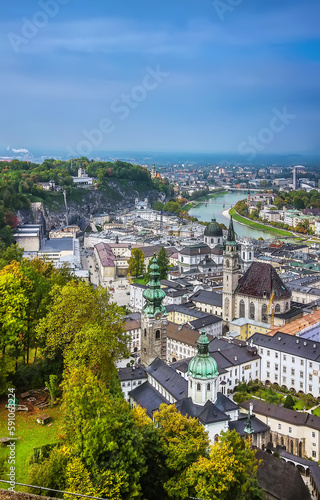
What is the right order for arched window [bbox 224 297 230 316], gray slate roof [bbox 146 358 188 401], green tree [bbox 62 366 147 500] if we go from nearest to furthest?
1. green tree [bbox 62 366 147 500]
2. gray slate roof [bbox 146 358 188 401]
3. arched window [bbox 224 297 230 316]

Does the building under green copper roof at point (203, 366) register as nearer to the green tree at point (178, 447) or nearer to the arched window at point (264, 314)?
the green tree at point (178, 447)

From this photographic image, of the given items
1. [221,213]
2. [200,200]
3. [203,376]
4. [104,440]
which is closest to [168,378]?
[203,376]

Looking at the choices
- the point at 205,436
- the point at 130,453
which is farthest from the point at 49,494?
the point at 205,436

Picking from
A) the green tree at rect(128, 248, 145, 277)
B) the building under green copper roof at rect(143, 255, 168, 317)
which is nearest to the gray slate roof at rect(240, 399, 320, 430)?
the building under green copper roof at rect(143, 255, 168, 317)

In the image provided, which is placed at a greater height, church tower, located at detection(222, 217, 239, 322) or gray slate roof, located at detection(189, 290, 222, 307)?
church tower, located at detection(222, 217, 239, 322)

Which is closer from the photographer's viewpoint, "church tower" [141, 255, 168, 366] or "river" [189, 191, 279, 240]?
"church tower" [141, 255, 168, 366]

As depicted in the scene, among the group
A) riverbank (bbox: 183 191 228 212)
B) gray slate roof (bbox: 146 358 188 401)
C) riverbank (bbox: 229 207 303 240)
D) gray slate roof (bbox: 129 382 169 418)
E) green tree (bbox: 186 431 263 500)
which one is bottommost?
A: riverbank (bbox: 229 207 303 240)

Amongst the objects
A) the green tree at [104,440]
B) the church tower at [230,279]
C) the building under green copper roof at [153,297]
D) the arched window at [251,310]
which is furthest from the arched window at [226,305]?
the green tree at [104,440]

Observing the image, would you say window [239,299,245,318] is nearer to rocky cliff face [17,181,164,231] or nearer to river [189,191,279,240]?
rocky cliff face [17,181,164,231]
